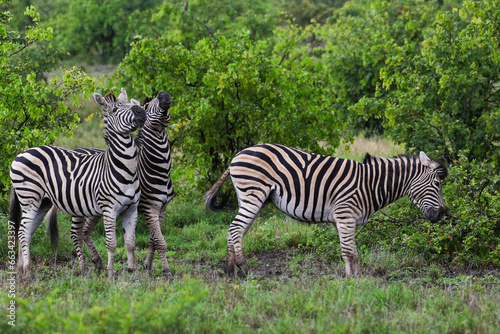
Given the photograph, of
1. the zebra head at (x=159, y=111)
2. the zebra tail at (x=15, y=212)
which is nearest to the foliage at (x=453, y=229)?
the zebra head at (x=159, y=111)

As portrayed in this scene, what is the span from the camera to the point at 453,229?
24.4ft

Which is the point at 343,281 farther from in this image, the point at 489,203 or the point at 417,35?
the point at 417,35

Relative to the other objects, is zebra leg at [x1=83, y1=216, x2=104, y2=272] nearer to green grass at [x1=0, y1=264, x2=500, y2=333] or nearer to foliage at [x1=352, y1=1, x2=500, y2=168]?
green grass at [x1=0, y1=264, x2=500, y2=333]

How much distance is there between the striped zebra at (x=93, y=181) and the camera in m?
6.62

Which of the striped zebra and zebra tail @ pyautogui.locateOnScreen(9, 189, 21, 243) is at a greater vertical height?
the striped zebra

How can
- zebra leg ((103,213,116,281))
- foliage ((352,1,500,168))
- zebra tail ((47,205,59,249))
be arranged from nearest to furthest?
zebra leg ((103,213,116,281)) < zebra tail ((47,205,59,249)) < foliage ((352,1,500,168))

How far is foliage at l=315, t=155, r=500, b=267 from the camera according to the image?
747 centimetres

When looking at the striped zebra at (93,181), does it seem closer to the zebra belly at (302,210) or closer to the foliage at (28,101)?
the foliage at (28,101)

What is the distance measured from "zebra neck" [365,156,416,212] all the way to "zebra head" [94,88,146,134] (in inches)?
129

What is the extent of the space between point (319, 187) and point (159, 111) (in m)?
2.49

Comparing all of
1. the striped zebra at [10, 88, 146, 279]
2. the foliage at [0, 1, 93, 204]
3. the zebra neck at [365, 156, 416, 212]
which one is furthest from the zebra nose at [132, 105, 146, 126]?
the zebra neck at [365, 156, 416, 212]

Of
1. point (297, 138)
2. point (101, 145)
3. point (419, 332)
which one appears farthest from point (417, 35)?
point (419, 332)

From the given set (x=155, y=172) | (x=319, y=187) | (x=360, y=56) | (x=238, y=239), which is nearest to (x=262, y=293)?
(x=238, y=239)

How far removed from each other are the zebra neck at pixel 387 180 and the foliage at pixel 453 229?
74 centimetres
